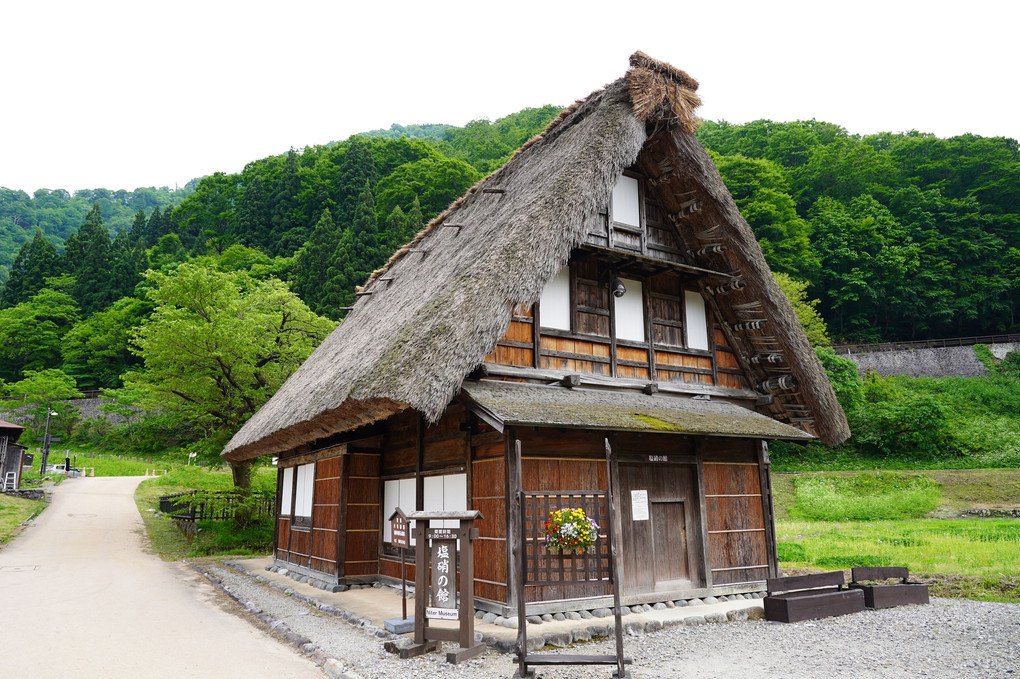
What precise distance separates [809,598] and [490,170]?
127 feet

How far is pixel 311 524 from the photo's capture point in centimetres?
1133

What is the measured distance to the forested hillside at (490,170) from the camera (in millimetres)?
37375

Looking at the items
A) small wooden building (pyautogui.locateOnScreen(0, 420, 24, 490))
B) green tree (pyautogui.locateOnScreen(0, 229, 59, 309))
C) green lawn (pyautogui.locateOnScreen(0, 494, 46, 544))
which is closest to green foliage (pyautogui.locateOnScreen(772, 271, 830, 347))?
green lawn (pyautogui.locateOnScreen(0, 494, 46, 544))

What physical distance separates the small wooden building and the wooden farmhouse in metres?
22.8

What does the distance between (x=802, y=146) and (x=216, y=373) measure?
44.0m

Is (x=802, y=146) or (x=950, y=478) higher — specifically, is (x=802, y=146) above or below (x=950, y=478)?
above

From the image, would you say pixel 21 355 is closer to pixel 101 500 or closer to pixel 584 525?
pixel 101 500

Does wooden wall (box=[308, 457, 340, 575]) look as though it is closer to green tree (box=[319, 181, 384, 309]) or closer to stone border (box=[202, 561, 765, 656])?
stone border (box=[202, 561, 765, 656])

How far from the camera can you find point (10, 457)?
2812 cm

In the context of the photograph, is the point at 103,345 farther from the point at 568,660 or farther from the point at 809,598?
the point at 809,598

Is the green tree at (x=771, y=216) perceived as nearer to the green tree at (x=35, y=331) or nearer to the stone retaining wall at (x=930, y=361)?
the stone retaining wall at (x=930, y=361)

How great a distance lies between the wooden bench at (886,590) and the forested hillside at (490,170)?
84.5ft

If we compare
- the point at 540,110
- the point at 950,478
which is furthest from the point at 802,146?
the point at 950,478

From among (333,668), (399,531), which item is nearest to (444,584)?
(399,531)
